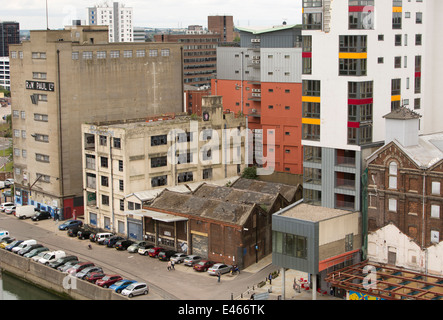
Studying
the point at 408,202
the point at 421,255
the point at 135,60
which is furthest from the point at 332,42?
the point at 135,60

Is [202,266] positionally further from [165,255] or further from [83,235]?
[83,235]

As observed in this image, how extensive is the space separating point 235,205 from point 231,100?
1209 inches

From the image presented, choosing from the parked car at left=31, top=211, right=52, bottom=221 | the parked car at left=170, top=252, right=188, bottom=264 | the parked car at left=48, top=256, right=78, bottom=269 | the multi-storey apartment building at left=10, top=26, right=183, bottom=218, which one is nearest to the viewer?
the parked car at left=48, top=256, right=78, bottom=269

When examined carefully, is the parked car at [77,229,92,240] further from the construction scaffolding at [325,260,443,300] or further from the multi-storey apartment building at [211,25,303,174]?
the construction scaffolding at [325,260,443,300]

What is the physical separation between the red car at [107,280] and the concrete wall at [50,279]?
0.85 m

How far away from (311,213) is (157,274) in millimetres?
13441

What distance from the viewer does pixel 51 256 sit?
58.8m

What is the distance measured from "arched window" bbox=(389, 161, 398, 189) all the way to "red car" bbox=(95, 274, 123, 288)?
2105 cm

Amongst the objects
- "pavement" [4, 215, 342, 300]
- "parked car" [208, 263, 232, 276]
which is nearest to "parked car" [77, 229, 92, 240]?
"pavement" [4, 215, 342, 300]

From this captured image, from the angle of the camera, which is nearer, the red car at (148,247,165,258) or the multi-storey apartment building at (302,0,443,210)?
the multi-storey apartment building at (302,0,443,210)

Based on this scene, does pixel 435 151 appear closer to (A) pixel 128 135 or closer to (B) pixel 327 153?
(B) pixel 327 153

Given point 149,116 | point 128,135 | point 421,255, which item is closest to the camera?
point 421,255

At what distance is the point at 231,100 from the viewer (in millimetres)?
86875

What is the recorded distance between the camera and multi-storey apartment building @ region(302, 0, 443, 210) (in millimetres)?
50062
